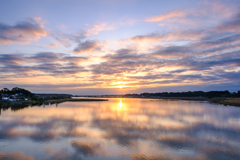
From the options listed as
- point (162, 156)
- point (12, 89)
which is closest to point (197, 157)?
point (162, 156)

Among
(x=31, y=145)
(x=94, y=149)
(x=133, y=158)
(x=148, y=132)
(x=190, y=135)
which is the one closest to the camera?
(x=133, y=158)

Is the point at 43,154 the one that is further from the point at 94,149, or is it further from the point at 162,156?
the point at 162,156

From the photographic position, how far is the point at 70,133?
64.4 feet

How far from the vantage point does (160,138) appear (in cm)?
1745

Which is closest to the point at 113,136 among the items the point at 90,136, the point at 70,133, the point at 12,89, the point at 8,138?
the point at 90,136

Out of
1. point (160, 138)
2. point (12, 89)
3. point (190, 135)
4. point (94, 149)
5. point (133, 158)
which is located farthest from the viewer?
point (12, 89)

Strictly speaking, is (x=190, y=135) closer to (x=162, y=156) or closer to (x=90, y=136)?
(x=162, y=156)

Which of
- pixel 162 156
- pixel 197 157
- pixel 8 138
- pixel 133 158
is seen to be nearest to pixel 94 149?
pixel 133 158

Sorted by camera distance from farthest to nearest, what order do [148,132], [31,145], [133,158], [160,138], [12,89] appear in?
[12,89] < [148,132] < [160,138] < [31,145] < [133,158]

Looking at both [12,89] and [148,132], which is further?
[12,89]

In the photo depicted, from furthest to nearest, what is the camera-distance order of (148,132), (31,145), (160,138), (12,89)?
(12,89)
(148,132)
(160,138)
(31,145)

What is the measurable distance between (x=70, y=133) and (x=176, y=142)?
12.6 metres

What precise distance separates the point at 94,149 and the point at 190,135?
1168 centimetres

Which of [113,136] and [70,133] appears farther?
[70,133]
